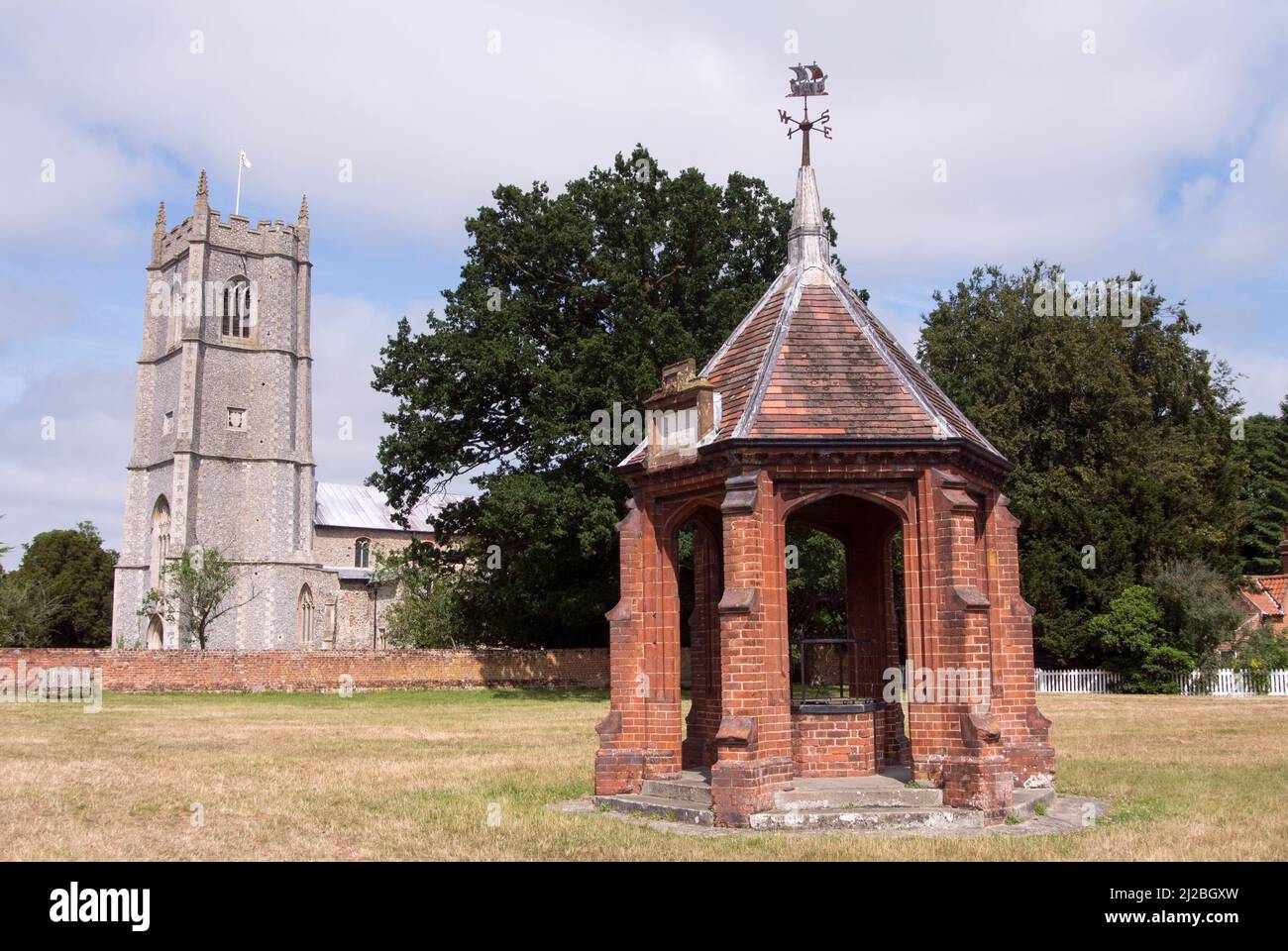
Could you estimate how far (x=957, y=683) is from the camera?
1133 cm

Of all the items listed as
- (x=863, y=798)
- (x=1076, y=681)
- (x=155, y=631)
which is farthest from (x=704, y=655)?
(x=155, y=631)

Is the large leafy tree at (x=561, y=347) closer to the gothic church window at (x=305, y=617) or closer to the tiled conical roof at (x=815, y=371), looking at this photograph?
the tiled conical roof at (x=815, y=371)

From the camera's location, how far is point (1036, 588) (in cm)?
4106

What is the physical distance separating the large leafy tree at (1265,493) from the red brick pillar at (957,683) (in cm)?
5349

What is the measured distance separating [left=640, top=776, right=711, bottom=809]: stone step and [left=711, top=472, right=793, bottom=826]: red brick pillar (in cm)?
68

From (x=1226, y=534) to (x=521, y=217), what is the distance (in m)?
30.9

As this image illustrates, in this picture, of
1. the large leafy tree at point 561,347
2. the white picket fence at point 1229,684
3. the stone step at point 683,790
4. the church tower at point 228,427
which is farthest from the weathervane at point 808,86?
the church tower at point 228,427

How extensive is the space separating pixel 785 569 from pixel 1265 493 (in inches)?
2357

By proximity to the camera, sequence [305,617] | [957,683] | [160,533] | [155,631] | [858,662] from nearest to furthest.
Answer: [957,683] < [858,662] < [155,631] < [160,533] < [305,617]

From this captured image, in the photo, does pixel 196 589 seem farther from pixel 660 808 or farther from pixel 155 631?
pixel 660 808

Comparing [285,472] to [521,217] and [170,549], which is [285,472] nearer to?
[170,549]

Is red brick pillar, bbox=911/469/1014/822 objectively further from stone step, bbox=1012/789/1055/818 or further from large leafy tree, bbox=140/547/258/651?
large leafy tree, bbox=140/547/258/651

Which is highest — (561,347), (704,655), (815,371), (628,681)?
(561,347)

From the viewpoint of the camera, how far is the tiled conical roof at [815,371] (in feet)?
38.9
